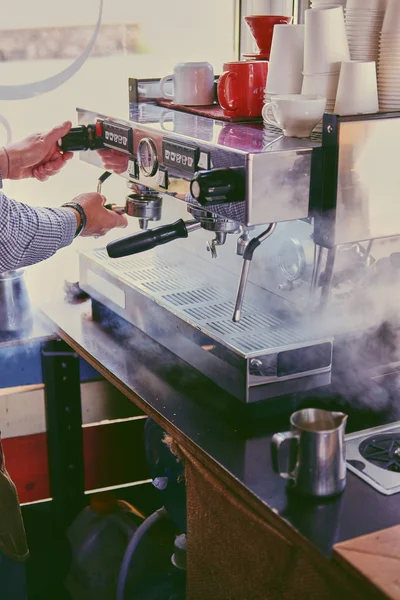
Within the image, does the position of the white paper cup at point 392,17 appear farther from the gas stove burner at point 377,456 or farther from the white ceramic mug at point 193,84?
the gas stove burner at point 377,456

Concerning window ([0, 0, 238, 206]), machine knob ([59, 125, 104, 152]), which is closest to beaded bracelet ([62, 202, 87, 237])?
machine knob ([59, 125, 104, 152])

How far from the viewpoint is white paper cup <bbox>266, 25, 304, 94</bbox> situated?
1669 mm

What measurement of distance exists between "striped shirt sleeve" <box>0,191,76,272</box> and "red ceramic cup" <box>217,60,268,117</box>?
0.43m

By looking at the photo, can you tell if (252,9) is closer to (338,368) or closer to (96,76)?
(96,76)

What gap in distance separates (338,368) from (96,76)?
160cm

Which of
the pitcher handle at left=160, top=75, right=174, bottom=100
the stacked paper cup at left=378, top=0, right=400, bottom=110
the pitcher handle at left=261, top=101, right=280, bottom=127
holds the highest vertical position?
the stacked paper cup at left=378, top=0, right=400, bottom=110

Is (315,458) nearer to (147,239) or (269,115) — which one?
(147,239)

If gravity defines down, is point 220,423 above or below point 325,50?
below

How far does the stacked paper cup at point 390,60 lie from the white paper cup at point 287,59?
0.17m

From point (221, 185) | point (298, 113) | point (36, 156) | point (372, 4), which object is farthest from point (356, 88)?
point (36, 156)

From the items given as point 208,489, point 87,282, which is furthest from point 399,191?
point 87,282

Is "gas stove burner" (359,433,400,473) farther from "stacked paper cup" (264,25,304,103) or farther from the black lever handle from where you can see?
"stacked paper cup" (264,25,304,103)

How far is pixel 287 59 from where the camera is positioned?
168 centimetres

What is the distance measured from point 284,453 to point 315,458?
102mm
